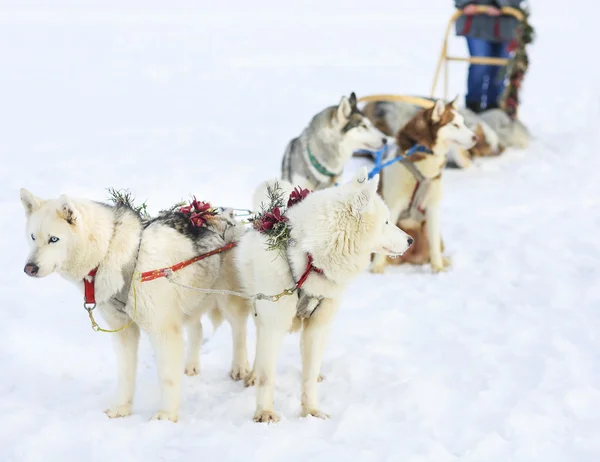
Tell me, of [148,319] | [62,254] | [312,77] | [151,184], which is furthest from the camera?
[312,77]

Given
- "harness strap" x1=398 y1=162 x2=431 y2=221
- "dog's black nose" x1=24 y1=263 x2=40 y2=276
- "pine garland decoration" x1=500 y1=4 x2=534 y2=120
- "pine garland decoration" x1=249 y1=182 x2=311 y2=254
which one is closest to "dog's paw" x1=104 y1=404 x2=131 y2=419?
"dog's black nose" x1=24 y1=263 x2=40 y2=276

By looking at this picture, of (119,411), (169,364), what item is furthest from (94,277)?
(119,411)

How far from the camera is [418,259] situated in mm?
5352

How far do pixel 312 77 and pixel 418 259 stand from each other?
775 centimetres

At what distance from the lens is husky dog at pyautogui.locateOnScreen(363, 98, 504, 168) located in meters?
7.75

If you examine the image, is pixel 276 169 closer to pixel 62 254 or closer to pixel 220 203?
pixel 220 203

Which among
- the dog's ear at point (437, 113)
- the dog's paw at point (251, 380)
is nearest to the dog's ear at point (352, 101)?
the dog's ear at point (437, 113)

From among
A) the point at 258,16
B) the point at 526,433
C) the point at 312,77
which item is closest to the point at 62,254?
the point at 526,433

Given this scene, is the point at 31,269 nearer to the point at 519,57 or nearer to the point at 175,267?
the point at 175,267

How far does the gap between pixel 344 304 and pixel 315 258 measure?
1.88 metres

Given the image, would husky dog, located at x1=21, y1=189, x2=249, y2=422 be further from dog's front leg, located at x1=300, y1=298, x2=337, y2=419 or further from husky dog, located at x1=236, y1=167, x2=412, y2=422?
dog's front leg, located at x1=300, y1=298, x2=337, y2=419

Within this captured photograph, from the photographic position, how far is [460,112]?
790 centimetres

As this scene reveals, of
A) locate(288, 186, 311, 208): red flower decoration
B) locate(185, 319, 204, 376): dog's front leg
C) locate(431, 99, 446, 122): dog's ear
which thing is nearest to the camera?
locate(288, 186, 311, 208): red flower decoration

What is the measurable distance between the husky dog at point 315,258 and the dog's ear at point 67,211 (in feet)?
2.63
